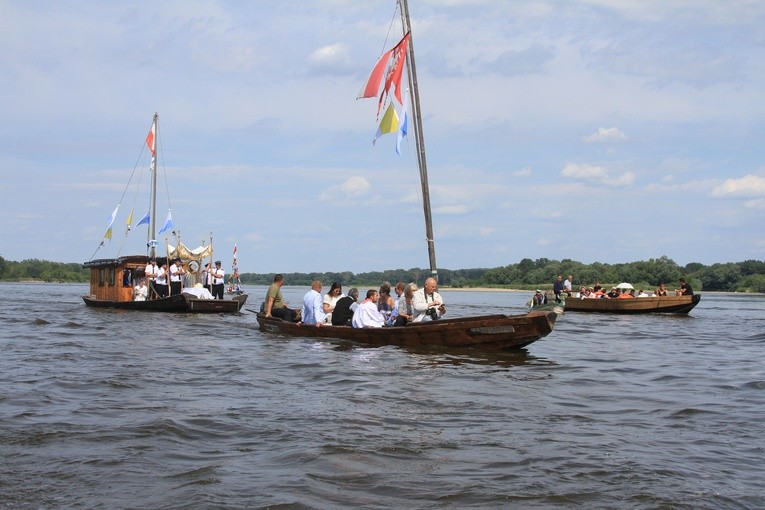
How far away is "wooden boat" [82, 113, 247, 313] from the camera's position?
1172 inches

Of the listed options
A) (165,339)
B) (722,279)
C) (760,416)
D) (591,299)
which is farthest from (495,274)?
(760,416)

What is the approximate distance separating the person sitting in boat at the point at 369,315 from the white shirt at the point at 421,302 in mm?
948

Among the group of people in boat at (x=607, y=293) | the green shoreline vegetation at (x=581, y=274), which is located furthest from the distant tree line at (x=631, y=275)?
the group of people in boat at (x=607, y=293)

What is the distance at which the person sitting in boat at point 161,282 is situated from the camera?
31547 millimetres

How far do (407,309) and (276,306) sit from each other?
608 cm

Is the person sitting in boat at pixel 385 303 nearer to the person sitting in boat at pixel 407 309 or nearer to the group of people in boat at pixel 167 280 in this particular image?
the person sitting in boat at pixel 407 309

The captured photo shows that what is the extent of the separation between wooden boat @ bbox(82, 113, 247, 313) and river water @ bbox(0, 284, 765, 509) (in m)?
12.3

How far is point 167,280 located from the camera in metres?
31.3

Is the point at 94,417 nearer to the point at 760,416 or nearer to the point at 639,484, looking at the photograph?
the point at 639,484

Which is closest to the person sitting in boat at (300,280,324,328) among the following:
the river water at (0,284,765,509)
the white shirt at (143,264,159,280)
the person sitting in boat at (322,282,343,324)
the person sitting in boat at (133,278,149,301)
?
the person sitting in boat at (322,282,343,324)

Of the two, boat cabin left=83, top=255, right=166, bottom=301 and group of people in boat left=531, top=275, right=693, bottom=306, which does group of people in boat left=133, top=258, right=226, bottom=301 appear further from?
group of people in boat left=531, top=275, right=693, bottom=306

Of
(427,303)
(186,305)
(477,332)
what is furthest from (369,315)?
(186,305)

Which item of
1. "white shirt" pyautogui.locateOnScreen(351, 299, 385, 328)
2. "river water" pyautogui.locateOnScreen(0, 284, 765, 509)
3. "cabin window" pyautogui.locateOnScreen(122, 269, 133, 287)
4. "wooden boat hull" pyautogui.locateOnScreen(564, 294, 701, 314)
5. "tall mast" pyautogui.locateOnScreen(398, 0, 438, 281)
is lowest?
"river water" pyautogui.locateOnScreen(0, 284, 765, 509)

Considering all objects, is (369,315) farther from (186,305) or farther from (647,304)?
(647,304)
